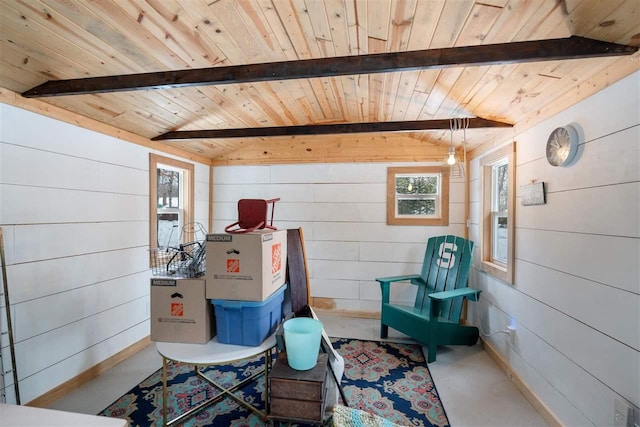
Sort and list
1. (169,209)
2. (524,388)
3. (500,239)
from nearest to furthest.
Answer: (524,388) < (500,239) < (169,209)

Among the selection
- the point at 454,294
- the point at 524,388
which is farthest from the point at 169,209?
the point at 524,388

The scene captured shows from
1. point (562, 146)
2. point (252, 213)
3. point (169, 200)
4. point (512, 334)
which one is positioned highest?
point (562, 146)

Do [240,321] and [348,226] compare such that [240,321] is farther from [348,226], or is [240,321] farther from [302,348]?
[348,226]

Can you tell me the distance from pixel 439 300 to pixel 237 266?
195 centimetres

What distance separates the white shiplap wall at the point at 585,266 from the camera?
1.38m

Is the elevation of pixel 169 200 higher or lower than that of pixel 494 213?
higher

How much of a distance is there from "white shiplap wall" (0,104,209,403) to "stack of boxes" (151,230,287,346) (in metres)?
1.05

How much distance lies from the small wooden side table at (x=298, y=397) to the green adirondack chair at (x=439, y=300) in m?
1.54

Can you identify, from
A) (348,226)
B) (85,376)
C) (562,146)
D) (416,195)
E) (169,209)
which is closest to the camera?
(562,146)

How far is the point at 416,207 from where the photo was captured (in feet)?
12.4

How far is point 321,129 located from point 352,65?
52.1 inches

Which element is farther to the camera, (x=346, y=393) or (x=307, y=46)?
(x=346, y=393)

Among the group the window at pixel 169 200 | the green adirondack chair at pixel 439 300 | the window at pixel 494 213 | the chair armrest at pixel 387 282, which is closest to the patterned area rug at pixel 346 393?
the green adirondack chair at pixel 439 300

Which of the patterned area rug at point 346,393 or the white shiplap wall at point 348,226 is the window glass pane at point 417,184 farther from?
the patterned area rug at point 346,393
